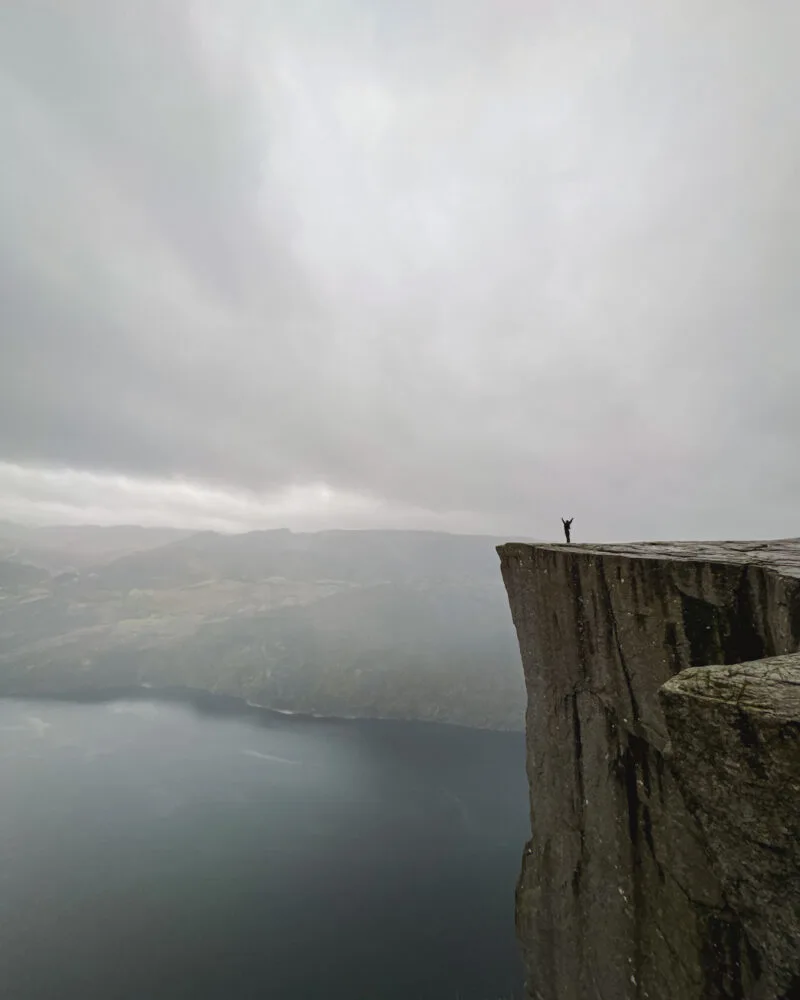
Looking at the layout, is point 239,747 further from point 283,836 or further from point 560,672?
point 560,672

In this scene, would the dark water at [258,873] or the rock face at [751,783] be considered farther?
the dark water at [258,873]

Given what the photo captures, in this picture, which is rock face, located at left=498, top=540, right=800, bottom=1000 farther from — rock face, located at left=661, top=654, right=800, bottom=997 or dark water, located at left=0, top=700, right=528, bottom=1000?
dark water, located at left=0, top=700, right=528, bottom=1000

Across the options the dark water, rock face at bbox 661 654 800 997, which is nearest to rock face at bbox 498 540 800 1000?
rock face at bbox 661 654 800 997

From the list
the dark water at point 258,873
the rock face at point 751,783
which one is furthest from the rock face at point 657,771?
the dark water at point 258,873

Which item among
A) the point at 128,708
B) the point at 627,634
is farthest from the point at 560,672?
the point at 128,708

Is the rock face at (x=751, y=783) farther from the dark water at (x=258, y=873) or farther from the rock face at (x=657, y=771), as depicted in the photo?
the dark water at (x=258, y=873)

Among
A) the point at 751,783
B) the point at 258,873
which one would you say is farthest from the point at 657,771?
the point at 258,873

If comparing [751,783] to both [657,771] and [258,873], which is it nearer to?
[657,771]
